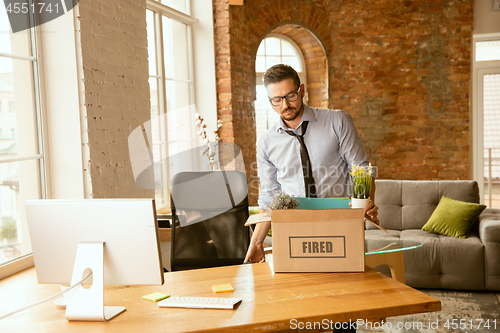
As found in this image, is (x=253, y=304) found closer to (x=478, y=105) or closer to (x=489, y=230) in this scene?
(x=489, y=230)

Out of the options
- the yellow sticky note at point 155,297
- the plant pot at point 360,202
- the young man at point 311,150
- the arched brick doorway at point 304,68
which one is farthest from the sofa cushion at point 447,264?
the arched brick doorway at point 304,68

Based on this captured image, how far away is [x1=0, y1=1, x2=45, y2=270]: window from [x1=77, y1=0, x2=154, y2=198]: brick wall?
26cm

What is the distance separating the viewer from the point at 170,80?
4180 millimetres

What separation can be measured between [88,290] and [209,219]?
3.92 feet

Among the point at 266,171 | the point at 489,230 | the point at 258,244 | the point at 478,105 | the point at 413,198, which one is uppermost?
the point at 478,105

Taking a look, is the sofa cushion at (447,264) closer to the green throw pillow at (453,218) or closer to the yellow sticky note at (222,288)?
the green throw pillow at (453,218)

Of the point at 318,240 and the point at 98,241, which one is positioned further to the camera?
the point at 318,240

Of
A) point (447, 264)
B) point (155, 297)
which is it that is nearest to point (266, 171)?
point (155, 297)

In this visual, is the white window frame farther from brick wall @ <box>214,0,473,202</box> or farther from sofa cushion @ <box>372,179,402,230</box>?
sofa cushion @ <box>372,179,402,230</box>

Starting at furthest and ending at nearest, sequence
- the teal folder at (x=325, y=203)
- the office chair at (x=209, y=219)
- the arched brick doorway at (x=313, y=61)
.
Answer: the arched brick doorway at (x=313, y=61) → the office chair at (x=209, y=219) → the teal folder at (x=325, y=203)

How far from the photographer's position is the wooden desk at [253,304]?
1.23 metres

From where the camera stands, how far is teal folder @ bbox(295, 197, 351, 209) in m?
1.71

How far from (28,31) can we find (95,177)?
829 millimetres
